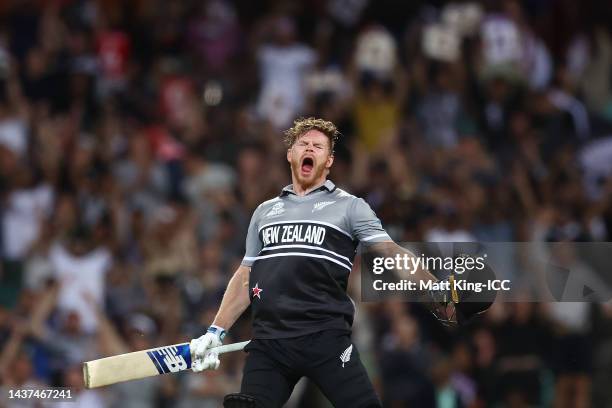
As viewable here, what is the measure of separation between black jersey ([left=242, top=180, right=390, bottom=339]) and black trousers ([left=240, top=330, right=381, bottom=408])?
7cm

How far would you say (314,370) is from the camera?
743 cm

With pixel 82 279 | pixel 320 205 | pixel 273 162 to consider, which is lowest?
pixel 320 205

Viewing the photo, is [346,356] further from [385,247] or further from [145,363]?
[145,363]

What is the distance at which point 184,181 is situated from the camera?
14414 mm

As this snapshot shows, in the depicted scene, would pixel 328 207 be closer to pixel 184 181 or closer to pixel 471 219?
pixel 471 219

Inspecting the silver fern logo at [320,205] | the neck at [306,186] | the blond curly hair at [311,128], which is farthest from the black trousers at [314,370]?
the blond curly hair at [311,128]

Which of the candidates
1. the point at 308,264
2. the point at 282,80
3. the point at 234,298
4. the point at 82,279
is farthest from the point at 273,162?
the point at 308,264

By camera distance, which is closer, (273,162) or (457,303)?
(457,303)

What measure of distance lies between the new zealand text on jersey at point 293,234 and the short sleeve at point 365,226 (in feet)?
0.62

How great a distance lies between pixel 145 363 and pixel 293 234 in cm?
121

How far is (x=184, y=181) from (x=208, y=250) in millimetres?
1665

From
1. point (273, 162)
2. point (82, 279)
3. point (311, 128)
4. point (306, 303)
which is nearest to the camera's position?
point (306, 303)

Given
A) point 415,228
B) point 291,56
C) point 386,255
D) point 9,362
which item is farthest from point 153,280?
point 386,255

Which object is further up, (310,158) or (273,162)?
(273,162)
